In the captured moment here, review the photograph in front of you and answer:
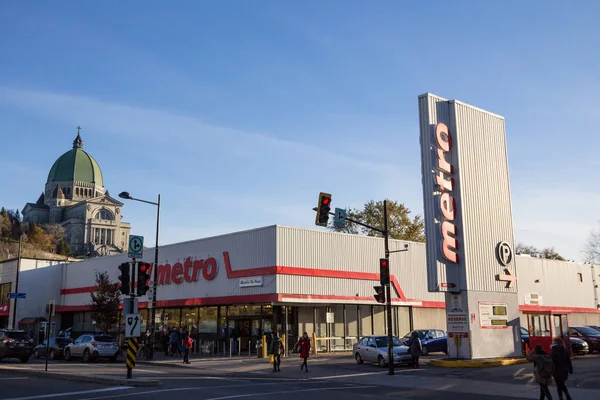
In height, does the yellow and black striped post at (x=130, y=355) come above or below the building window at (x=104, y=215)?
below

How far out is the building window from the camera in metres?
179

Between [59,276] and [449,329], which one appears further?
[59,276]

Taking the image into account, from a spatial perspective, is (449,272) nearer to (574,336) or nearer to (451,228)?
(451,228)

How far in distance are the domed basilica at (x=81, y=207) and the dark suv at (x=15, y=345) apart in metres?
145

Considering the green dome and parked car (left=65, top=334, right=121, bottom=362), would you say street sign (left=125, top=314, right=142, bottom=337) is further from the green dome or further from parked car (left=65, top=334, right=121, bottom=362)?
the green dome

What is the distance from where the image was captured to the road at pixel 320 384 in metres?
17.8

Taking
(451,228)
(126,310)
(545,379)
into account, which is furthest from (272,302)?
(545,379)

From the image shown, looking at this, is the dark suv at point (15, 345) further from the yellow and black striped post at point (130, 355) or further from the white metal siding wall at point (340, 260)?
the yellow and black striped post at point (130, 355)

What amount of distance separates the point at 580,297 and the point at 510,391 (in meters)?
39.5

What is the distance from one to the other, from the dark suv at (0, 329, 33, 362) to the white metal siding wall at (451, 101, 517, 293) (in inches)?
903

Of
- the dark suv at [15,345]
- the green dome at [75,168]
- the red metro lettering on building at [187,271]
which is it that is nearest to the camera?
the dark suv at [15,345]

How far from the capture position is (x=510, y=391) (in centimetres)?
1925

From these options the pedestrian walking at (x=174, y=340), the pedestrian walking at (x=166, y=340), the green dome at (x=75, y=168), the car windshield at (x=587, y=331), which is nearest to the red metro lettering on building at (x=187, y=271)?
the pedestrian walking at (x=166, y=340)

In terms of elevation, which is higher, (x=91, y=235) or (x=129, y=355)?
(x=91, y=235)
